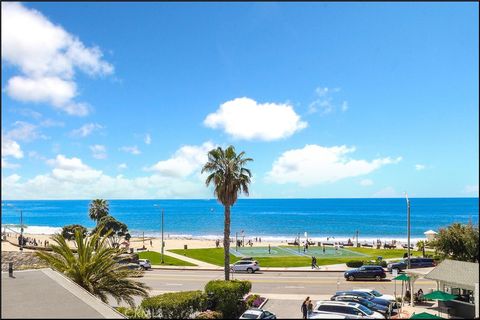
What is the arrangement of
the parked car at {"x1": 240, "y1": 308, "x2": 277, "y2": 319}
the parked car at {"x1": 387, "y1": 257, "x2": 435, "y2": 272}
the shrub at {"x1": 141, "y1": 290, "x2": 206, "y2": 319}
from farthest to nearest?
the parked car at {"x1": 387, "y1": 257, "x2": 435, "y2": 272} → the parked car at {"x1": 240, "y1": 308, "x2": 277, "y2": 319} → the shrub at {"x1": 141, "y1": 290, "x2": 206, "y2": 319}

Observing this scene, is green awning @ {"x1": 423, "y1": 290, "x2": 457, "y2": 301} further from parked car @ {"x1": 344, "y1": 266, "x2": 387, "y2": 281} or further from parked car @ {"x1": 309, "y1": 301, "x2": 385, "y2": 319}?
parked car @ {"x1": 344, "y1": 266, "x2": 387, "y2": 281}

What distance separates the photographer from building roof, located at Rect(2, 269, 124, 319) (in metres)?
14.1

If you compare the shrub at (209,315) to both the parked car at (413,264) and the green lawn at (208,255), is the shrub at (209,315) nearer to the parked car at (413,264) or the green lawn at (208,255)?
the parked car at (413,264)

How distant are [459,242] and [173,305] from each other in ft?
90.6

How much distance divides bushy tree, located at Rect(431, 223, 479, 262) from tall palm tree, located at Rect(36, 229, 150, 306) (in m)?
28.5

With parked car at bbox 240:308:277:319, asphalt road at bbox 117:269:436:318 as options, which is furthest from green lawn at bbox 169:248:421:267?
parked car at bbox 240:308:277:319

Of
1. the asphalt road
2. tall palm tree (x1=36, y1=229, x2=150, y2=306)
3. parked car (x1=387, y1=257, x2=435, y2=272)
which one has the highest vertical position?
tall palm tree (x1=36, y1=229, x2=150, y2=306)

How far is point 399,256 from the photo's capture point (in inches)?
2431

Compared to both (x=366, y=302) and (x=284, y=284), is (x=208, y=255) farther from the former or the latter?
(x=366, y=302)

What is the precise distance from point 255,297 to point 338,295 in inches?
243

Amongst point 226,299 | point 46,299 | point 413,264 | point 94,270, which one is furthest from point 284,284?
point 46,299

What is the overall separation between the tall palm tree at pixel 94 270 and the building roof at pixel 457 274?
19.7 metres

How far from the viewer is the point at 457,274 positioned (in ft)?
94.4

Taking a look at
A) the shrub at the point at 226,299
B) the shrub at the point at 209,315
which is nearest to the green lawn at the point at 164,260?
the shrub at the point at 226,299
